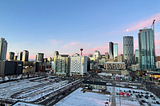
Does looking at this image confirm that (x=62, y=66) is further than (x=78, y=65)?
Yes

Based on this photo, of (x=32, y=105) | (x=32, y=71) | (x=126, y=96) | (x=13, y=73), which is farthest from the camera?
(x=32, y=71)

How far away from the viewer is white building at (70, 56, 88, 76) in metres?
162

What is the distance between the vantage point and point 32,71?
19250 cm

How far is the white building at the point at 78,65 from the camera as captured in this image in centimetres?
16164

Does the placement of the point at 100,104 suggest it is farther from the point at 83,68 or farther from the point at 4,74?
the point at 4,74

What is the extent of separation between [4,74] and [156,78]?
20822 centimetres

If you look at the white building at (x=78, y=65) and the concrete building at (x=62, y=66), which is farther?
the concrete building at (x=62, y=66)

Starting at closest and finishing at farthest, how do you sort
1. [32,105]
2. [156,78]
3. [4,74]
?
[32,105]
[156,78]
[4,74]

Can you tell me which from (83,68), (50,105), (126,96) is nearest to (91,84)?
(126,96)

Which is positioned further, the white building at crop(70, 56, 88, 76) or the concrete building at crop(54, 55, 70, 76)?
the concrete building at crop(54, 55, 70, 76)

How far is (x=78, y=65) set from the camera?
540 ft

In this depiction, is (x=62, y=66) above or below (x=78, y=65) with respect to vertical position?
below

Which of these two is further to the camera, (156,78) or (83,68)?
(83,68)

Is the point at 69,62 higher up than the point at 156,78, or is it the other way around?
the point at 69,62
